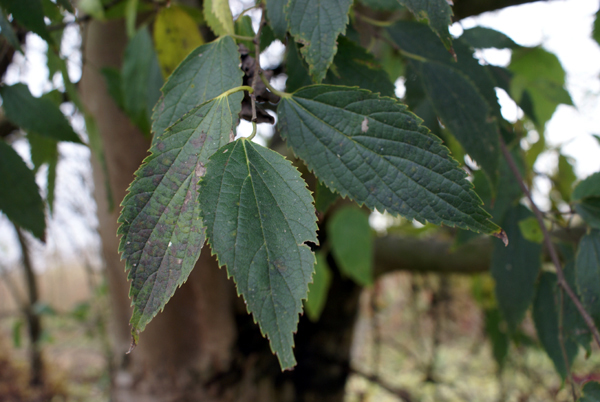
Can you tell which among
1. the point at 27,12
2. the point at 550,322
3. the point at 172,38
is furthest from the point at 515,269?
the point at 27,12

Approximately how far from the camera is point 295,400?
1.25 m

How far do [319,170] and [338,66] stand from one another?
0.14 m

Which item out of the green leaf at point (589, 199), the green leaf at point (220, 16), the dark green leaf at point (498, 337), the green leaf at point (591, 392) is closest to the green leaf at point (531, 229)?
the green leaf at point (589, 199)

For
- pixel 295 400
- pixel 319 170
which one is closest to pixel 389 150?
pixel 319 170

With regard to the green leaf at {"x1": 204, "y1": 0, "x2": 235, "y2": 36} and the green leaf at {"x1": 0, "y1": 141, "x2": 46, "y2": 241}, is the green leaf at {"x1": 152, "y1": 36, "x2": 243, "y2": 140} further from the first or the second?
the green leaf at {"x1": 0, "y1": 141, "x2": 46, "y2": 241}

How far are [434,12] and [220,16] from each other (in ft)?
0.56

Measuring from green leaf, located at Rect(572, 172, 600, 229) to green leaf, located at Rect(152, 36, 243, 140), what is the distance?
1.45 feet

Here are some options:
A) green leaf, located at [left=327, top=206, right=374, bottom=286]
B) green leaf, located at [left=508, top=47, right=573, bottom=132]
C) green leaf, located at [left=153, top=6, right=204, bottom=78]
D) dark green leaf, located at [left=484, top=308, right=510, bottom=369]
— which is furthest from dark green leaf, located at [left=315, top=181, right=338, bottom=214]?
dark green leaf, located at [left=484, top=308, right=510, bottom=369]

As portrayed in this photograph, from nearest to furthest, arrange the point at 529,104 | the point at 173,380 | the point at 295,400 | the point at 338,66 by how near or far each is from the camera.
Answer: the point at 338,66, the point at 529,104, the point at 173,380, the point at 295,400

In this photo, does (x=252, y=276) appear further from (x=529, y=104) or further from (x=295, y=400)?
(x=295, y=400)

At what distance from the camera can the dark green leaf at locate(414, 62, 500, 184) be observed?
0.42 metres

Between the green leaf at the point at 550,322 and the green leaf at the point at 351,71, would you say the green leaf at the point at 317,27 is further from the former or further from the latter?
the green leaf at the point at 550,322

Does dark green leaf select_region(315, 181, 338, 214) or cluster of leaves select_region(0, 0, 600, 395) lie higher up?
cluster of leaves select_region(0, 0, 600, 395)

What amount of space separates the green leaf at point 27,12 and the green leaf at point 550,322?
67 cm
